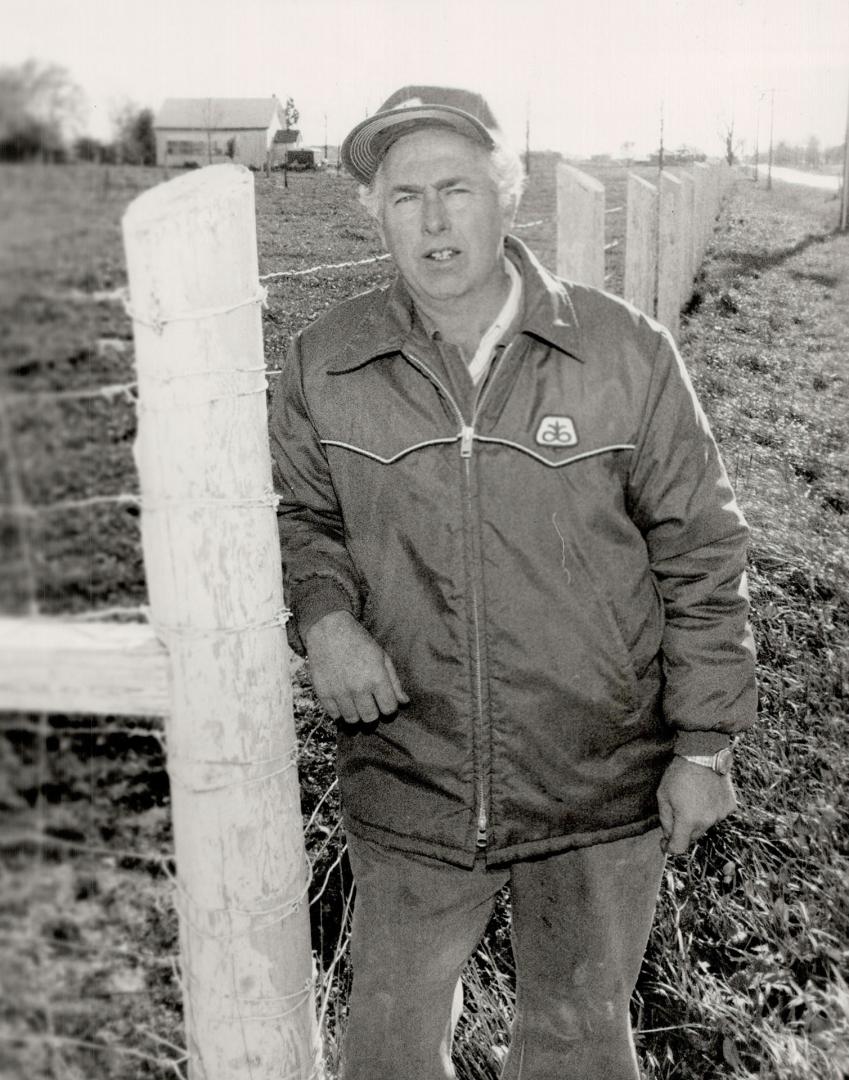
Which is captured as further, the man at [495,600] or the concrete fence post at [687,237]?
the concrete fence post at [687,237]

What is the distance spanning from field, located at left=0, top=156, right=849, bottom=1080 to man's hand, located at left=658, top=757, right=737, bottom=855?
2.22 ft

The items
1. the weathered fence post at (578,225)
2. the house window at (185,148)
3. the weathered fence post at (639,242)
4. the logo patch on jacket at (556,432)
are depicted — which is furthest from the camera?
the weathered fence post at (639,242)

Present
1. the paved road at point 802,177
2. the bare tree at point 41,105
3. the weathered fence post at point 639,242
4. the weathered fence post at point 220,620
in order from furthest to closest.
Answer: the paved road at point 802,177, the weathered fence post at point 639,242, the weathered fence post at point 220,620, the bare tree at point 41,105

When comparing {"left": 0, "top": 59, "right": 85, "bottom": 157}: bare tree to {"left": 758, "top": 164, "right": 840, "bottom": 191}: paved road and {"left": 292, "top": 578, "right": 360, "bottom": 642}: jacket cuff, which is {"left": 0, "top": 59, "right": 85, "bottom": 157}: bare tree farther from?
{"left": 758, "top": 164, "right": 840, "bottom": 191}: paved road

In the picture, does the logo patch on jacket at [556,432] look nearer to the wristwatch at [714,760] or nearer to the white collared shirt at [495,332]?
the white collared shirt at [495,332]

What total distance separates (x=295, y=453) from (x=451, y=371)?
1.08 feet

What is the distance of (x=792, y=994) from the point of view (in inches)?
110

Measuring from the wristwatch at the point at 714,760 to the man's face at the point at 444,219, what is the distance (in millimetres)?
885

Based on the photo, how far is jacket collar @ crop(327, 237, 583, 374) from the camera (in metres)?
2.02

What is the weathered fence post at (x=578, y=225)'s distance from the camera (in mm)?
4254

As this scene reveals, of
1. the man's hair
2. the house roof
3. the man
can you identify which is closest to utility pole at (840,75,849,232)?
the man's hair

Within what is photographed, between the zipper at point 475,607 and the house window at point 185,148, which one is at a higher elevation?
the house window at point 185,148

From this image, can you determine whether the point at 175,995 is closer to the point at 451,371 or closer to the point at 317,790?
the point at 451,371

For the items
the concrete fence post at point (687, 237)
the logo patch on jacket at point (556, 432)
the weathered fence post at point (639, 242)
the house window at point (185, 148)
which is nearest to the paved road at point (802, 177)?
the concrete fence post at point (687, 237)
